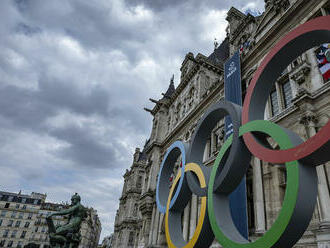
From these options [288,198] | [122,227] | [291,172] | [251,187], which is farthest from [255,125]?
[122,227]

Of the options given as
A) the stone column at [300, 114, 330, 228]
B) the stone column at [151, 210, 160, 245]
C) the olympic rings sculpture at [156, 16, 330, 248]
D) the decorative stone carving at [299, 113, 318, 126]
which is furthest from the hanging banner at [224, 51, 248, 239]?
the stone column at [151, 210, 160, 245]

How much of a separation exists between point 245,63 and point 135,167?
145ft

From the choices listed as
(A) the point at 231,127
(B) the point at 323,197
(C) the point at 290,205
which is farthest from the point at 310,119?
(C) the point at 290,205

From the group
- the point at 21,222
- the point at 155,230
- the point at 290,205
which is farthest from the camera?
the point at 21,222

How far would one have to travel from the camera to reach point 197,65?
92.3 ft

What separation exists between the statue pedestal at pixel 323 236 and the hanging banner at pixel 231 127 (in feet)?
12.4

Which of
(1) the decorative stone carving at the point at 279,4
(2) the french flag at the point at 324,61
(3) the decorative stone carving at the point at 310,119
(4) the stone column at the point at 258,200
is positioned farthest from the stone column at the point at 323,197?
(1) the decorative stone carving at the point at 279,4

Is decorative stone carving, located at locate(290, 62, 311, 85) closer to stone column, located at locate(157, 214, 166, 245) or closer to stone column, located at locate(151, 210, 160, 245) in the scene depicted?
stone column, located at locate(157, 214, 166, 245)

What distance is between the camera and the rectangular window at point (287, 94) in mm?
13400

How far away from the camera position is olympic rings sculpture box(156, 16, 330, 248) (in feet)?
17.3

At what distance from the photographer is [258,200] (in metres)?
12.4

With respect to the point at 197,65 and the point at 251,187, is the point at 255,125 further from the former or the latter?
the point at 197,65

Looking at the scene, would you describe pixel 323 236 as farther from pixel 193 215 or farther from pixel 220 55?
pixel 220 55

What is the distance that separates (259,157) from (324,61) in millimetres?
8275
